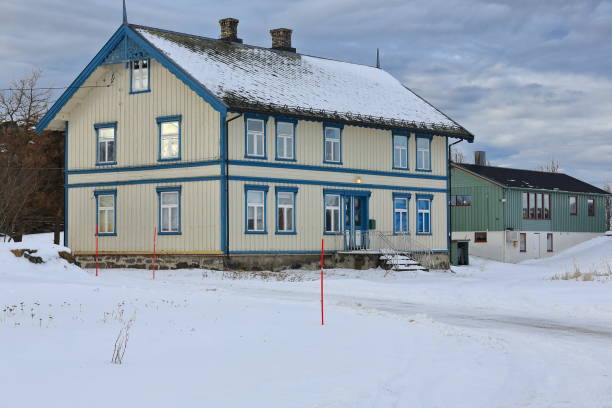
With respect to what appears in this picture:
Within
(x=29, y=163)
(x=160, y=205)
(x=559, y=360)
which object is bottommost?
(x=559, y=360)

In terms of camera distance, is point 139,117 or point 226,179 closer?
point 226,179

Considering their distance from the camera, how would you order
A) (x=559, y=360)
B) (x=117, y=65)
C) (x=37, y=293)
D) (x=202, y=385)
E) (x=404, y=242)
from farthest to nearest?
(x=404, y=242) < (x=117, y=65) < (x=37, y=293) < (x=559, y=360) < (x=202, y=385)

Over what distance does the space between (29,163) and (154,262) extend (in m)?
20.3

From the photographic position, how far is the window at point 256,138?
1310 inches

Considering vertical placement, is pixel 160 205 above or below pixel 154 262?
above

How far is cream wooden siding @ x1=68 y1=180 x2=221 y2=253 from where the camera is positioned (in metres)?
32.8

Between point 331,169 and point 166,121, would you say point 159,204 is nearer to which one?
point 166,121

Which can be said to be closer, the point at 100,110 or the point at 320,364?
the point at 320,364

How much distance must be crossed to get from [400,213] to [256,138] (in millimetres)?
8714

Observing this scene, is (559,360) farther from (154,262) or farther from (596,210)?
(596,210)

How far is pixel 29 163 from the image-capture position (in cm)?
5062

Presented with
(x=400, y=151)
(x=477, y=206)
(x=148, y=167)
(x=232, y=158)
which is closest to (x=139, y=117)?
(x=148, y=167)

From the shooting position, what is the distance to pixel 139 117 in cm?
3538

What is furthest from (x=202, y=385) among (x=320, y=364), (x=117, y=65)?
(x=117, y=65)
